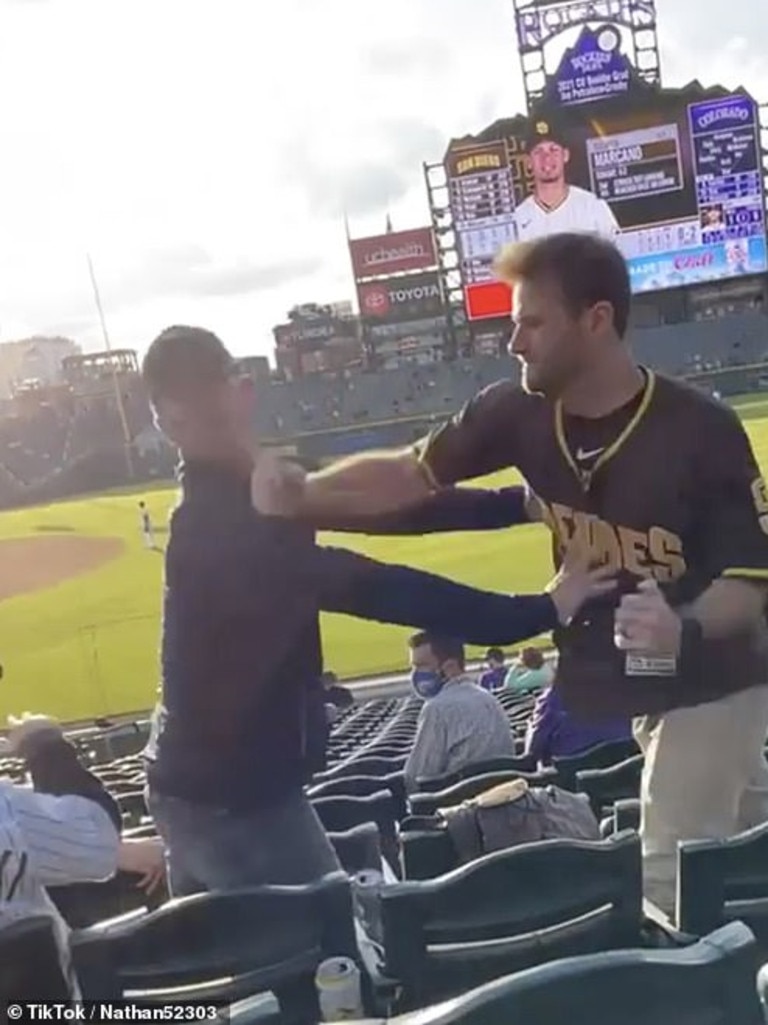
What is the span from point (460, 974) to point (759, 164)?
3771 cm

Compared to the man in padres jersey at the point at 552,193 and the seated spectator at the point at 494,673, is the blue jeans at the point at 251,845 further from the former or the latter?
the man in padres jersey at the point at 552,193

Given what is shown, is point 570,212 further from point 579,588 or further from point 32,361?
point 32,361

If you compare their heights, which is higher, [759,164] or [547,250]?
[759,164]

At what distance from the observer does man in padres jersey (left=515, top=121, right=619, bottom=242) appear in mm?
35750

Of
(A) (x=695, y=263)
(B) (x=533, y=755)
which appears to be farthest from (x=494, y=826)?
(A) (x=695, y=263)

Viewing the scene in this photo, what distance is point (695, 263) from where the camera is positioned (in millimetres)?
36812

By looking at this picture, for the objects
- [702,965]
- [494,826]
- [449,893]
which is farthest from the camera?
[494,826]

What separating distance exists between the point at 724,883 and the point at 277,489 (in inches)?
36.1

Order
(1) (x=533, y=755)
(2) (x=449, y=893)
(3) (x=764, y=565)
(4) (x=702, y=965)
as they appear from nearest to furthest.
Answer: (4) (x=702, y=965) < (2) (x=449, y=893) < (3) (x=764, y=565) < (1) (x=533, y=755)

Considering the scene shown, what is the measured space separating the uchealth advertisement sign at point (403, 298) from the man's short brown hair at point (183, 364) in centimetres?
4564

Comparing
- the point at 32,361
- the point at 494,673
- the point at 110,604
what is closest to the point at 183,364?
the point at 494,673

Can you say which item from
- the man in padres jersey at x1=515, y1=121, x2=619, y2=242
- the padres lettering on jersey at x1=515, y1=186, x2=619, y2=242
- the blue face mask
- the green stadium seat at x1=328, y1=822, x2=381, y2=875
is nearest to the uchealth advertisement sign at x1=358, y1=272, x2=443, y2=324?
the padres lettering on jersey at x1=515, y1=186, x2=619, y2=242

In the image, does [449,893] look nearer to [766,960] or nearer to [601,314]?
[766,960]

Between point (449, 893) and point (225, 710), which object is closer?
point (449, 893)
